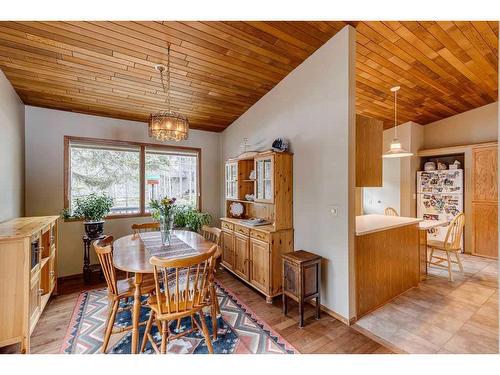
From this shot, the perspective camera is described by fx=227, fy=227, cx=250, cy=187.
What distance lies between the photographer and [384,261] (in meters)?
2.65

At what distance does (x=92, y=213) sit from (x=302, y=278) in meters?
3.01

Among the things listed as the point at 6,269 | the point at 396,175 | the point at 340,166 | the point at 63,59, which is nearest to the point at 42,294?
the point at 6,269

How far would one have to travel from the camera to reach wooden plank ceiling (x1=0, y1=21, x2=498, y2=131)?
218cm

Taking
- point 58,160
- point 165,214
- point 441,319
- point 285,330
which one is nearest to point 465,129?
point 441,319

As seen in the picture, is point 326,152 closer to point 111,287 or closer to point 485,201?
point 111,287

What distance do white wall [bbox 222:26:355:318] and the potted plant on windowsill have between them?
9.15 ft

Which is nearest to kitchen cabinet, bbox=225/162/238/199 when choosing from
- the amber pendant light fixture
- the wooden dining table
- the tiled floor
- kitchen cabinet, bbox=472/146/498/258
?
the wooden dining table

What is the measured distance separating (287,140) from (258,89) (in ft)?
3.13

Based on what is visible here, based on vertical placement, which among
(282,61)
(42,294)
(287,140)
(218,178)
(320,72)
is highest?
(282,61)

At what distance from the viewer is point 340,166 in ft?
7.80

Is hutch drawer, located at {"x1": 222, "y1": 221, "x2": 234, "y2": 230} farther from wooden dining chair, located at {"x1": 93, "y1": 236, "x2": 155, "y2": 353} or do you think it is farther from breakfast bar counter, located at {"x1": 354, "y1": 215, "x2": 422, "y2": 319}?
breakfast bar counter, located at {"x1": 354, "y1": 215, "x2": 422, "y2": 319}

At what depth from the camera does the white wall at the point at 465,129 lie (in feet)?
14.4

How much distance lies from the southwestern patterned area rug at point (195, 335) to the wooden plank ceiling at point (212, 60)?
2739 millimetres
